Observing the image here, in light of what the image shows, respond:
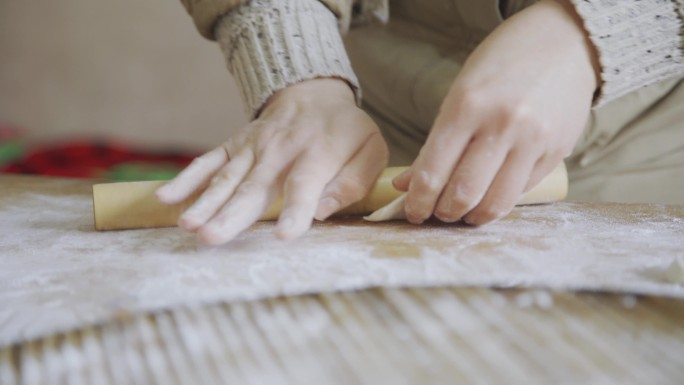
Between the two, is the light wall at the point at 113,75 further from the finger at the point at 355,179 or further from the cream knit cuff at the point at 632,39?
the cream knit cuff at the point at 632,39

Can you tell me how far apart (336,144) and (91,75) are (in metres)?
2.37

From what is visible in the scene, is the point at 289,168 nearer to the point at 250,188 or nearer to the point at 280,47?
the point at 250,188

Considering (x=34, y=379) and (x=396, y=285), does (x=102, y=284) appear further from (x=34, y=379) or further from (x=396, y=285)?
(x=396, y=285)

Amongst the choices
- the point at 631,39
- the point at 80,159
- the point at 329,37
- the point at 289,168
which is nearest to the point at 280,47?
the point at 329,37

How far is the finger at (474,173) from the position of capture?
641 millimetres

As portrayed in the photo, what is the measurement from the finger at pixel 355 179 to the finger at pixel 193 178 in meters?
0.13

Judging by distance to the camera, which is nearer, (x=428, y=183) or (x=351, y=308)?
(x=351, y=308)

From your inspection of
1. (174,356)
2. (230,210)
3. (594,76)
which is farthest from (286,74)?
(174,356)

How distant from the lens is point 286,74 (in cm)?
86

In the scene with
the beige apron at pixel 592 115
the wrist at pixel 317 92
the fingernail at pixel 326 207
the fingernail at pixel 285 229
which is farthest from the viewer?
the beige apron at pixel 592 115

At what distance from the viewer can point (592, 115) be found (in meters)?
0.95

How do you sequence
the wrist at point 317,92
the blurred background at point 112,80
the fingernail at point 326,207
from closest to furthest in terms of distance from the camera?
Answer: the fingernail at point 326,207 → the wrist at point 317,92 → the blurred background at point 112,80

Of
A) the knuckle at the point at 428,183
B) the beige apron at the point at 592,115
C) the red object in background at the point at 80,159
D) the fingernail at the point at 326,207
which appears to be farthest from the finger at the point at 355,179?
the red object in background at the point at 80,159

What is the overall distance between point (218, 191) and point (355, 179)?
6.2 inches
